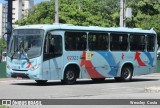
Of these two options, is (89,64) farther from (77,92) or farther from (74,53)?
(77,92)

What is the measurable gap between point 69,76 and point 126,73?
14.8 feet

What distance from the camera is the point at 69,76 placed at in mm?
23078

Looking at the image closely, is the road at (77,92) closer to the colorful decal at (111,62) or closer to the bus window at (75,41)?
the bus window at (75,41)

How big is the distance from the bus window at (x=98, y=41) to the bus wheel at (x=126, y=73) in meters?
2.06

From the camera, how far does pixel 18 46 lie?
22.5 metres

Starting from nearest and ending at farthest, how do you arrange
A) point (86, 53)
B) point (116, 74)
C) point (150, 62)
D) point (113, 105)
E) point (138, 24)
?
point (113, 105)
point (86, 53)
point (116, 74)
point (150, 62)
point (138, 24)

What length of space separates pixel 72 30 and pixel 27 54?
2.65m

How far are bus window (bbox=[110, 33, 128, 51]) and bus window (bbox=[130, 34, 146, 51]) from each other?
19.3 inches

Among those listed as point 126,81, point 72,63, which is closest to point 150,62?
point 126,81

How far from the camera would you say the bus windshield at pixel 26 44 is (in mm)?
21859

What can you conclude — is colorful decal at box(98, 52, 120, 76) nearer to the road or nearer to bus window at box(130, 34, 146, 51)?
bus window at box(130, 34, 146, 51)

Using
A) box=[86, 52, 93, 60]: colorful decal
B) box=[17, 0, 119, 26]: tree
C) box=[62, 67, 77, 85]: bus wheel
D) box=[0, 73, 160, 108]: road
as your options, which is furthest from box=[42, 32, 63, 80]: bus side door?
box=[17, 0, 119, 26]: tree

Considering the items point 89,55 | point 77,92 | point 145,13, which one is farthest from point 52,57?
point 145,13

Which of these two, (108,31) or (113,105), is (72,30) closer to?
(108,31)
